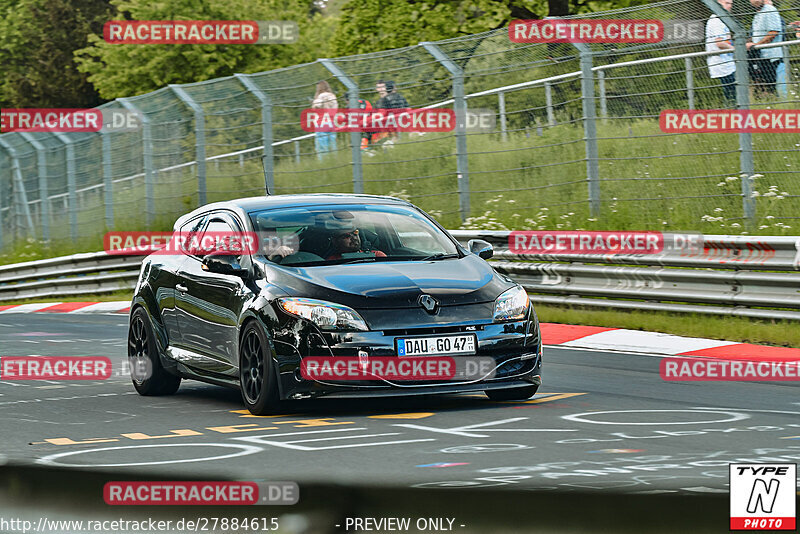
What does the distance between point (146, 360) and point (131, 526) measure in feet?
21.2

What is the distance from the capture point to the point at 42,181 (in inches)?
1198

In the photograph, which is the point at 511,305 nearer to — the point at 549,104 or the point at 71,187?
the point at 549,104

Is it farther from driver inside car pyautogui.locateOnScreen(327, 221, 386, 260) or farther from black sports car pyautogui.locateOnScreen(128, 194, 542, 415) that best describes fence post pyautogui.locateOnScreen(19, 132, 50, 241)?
driver inside car pyautogui.locateOnScreen(327, 221, 386, 260)

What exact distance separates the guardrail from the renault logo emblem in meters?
4.73

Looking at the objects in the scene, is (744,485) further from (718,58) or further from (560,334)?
(718,58)

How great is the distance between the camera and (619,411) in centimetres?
895

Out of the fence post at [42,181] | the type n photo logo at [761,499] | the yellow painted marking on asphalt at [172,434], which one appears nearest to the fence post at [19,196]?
the fence post at [42,181]

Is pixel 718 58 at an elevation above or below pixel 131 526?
above

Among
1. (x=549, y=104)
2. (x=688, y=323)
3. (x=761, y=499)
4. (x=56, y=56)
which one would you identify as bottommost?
(x=688, y=323)

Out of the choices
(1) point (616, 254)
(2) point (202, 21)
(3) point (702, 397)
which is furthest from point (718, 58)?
(2) point (202, 21)

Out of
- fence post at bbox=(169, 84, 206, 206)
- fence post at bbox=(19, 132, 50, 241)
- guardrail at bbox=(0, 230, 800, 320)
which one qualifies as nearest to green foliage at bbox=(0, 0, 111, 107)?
fence post at bbox=(19, 132, 50, 241)

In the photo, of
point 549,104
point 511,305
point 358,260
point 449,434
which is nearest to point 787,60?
point 549,104

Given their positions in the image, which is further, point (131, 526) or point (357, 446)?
point (357, 446)

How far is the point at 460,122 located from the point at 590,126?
2.46m
